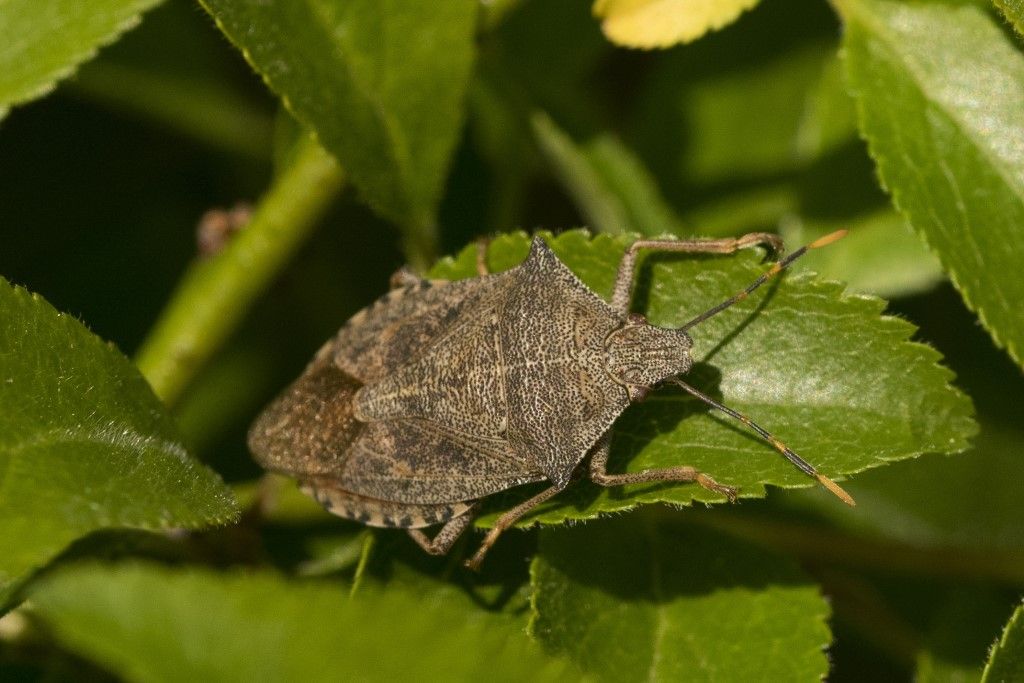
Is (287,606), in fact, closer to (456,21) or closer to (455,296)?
(455,296)

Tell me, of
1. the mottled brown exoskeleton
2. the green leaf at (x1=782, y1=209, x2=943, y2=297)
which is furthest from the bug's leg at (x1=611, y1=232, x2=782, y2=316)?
the green leaf at (x1=782, y1=209, x2=943, y2=297)

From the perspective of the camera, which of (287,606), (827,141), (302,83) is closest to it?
(287,606)

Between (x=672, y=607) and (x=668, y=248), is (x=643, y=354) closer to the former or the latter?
(x=668, y=248)

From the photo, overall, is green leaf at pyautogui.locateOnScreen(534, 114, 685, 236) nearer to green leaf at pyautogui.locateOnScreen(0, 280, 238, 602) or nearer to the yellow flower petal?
the yellow flower petal

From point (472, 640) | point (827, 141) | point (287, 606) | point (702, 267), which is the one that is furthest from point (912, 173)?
point (287, 606)

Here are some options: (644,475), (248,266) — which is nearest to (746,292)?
(644,475)

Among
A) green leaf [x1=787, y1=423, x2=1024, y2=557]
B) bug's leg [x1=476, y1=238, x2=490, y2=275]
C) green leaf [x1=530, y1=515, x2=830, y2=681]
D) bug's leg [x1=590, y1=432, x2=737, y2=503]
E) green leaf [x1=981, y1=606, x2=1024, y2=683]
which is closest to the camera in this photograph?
green leaf [x1=981, y1=606, x2=1024, y2=683]

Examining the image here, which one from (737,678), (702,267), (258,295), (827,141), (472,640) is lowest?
(737,678)
